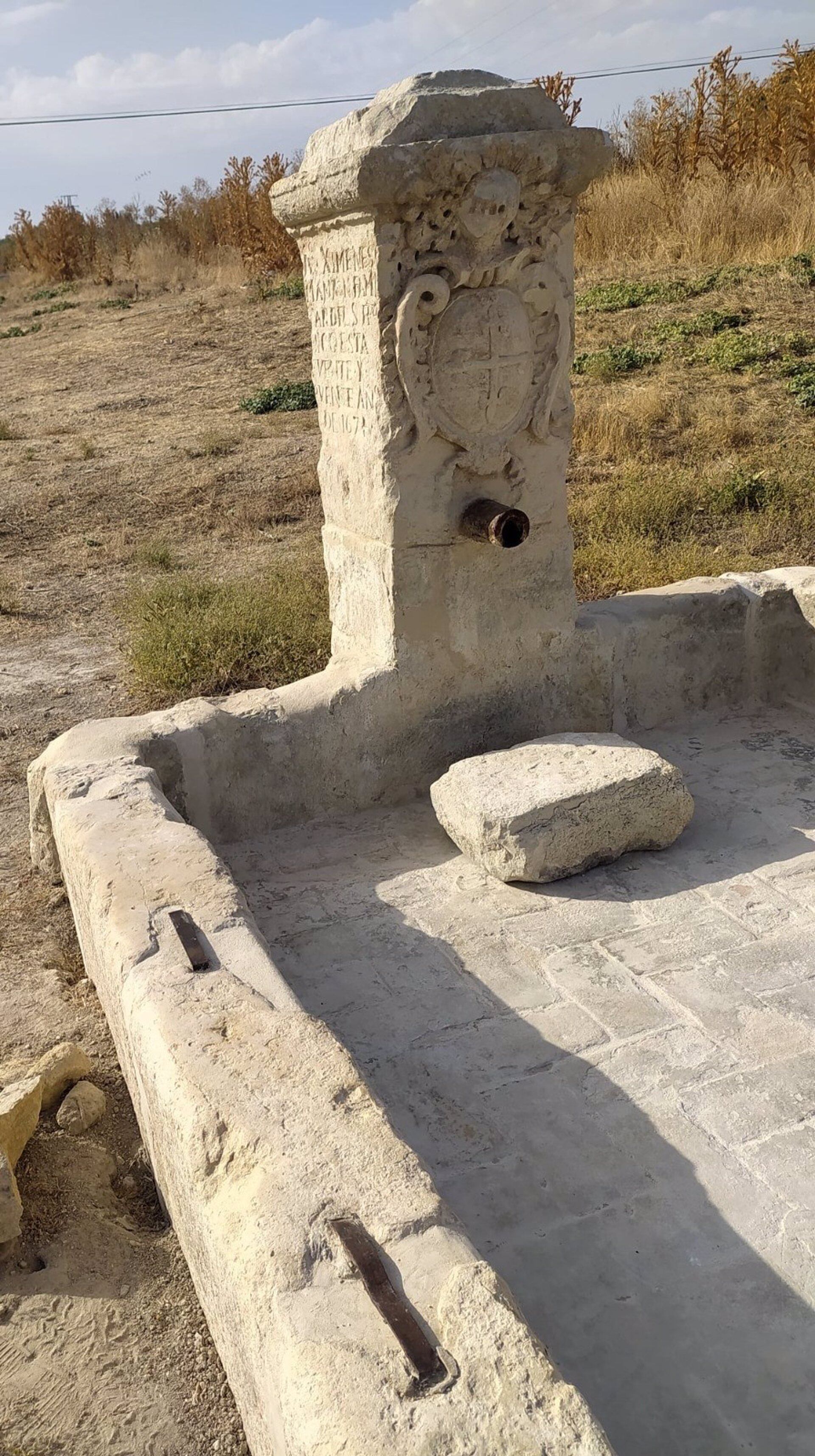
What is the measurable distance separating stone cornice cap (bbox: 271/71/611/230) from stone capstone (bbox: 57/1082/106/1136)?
2.73 m

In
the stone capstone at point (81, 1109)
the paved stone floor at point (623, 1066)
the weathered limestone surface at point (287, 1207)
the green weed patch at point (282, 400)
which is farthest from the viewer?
the green weed patch at point (282, 400)

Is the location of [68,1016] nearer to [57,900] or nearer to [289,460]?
[57,900]

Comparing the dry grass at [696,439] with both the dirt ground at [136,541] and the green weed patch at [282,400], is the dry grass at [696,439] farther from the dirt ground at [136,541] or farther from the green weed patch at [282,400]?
the green weed patch at [282,400]

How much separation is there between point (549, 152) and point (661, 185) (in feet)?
42.9

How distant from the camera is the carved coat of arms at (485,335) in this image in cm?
367

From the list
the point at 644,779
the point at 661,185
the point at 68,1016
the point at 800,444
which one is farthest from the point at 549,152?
the point at 661,185

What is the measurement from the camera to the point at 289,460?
429 inches

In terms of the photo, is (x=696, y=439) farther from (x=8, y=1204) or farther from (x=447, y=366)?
(x=8, y=1204)

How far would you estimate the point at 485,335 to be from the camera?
3807mm

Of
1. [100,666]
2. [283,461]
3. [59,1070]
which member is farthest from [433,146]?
[283,461]

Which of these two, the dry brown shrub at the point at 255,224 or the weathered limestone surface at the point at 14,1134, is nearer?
the weathered limestone surface at the point at 14,1134

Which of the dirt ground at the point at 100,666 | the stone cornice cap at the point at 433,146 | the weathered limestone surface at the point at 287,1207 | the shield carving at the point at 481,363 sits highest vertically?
the stone cornice cap at the point at 433,146

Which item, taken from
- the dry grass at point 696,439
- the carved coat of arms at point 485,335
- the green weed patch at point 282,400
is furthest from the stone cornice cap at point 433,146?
the green weed patch at point 282,400

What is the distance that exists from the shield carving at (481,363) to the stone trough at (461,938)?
1 centimetres
